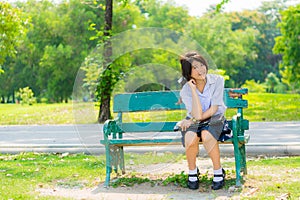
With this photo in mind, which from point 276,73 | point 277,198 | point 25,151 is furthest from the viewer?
point 276,73

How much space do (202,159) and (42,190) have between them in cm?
230

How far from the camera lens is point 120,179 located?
17.8 ft

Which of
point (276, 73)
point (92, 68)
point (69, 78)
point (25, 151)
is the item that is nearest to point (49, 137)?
point (92, 68)

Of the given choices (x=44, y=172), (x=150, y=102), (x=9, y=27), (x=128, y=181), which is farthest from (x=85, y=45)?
(x=128, y=181)

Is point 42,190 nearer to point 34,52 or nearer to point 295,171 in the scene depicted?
point 295,171

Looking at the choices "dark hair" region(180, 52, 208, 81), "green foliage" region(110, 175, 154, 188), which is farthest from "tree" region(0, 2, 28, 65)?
"dark hair" region(180, 52, 208, 81)

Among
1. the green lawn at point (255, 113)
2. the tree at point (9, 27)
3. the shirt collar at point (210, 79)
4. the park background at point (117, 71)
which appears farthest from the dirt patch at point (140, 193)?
the tree at point (9, 27)

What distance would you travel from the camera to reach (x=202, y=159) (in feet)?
22.1

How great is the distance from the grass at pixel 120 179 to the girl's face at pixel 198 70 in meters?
0.97

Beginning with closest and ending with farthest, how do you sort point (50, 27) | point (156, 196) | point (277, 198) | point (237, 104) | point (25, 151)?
point (277, 198) < point (156, 196) < point (237, 104) < point (25, 151) < point (50, 27)

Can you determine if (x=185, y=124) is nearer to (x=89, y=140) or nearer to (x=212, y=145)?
(x=212, y=145)

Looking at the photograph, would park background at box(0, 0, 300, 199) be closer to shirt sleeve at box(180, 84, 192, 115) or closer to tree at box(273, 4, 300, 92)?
tree at box(273, 4, 300, 92)

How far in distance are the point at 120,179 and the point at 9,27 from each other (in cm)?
1028

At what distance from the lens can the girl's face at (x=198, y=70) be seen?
16.5ft
